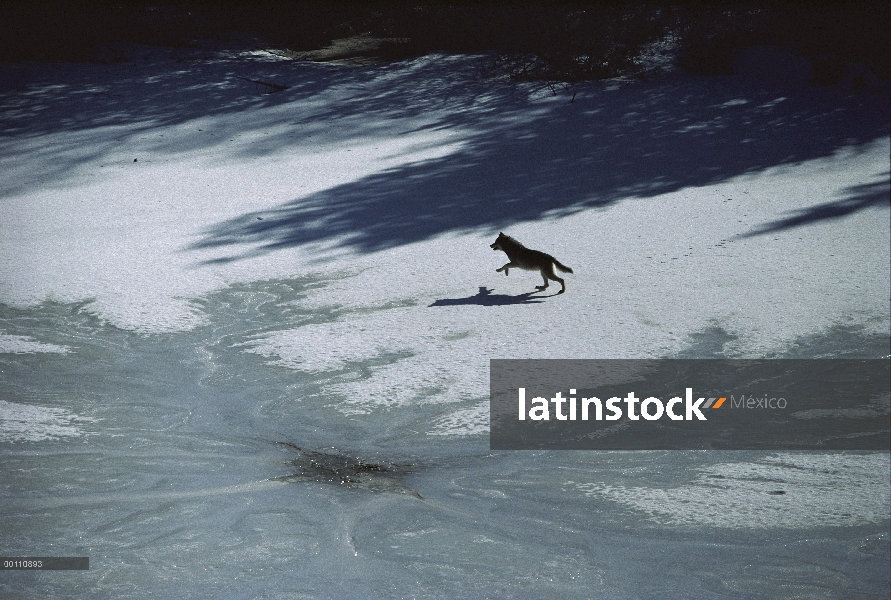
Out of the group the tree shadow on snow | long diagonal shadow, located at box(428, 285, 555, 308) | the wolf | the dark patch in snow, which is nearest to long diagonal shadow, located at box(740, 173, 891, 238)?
the tree shadow on snow

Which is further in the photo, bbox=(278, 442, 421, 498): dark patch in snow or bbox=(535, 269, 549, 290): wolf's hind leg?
bbox=(535, 269, 549, 290): wolf's hind leg

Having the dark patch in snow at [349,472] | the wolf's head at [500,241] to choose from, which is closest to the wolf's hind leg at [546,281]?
the wolf's head at [500,241]

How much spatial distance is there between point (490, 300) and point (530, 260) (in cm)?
27

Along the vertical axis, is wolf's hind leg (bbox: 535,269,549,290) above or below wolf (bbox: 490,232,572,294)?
below

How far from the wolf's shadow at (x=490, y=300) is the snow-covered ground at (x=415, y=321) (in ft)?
0.05

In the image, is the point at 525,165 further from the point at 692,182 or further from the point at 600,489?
the point at 600,489

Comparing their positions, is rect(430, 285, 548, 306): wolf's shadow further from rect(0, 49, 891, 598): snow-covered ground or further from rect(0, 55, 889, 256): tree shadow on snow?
rect(0, 55, 889, 256): tree shadow on snow

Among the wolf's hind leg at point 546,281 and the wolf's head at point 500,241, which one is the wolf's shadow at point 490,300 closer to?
the wolf's hind leg at point 546,281

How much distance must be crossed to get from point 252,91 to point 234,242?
380 cm

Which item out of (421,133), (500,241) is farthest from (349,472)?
(421,133)

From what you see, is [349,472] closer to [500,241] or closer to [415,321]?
[415,321]

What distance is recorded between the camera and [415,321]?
391 cm

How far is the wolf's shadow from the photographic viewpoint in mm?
4113

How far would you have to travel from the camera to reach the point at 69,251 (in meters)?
4.76
